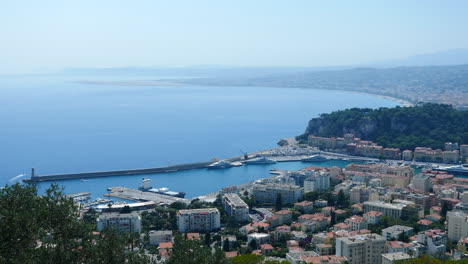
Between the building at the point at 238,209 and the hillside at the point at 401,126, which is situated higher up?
the hillside at the point at 401,126

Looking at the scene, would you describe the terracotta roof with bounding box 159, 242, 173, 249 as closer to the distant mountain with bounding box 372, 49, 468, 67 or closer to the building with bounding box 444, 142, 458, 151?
the building with bounding box 444, 142, 458, 151

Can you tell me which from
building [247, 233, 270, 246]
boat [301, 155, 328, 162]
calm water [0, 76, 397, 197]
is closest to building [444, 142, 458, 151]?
boat [301, 155, 328, 162]

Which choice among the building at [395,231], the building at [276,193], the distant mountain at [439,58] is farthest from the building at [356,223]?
the distant mountain at [439,58]

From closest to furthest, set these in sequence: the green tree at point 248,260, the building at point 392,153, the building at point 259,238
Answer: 1. the green tree at point 248,260
2. the building at point 259,238
3. the building at point 392,153

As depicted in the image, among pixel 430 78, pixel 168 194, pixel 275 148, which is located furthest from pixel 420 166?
pixel 430 78

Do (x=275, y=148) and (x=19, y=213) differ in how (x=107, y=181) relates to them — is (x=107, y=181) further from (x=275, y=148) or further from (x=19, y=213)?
(x=19, y=213)

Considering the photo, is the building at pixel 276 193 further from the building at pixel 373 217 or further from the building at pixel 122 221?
the building at pixel 122 221

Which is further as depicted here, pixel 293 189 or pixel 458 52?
pixel 458 52
